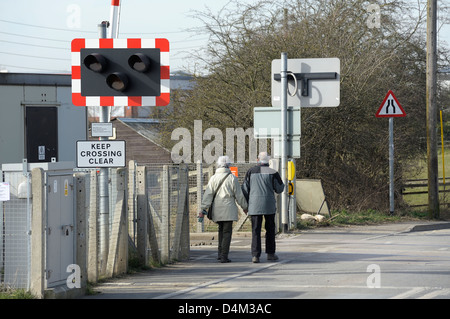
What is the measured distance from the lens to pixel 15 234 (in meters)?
9.27

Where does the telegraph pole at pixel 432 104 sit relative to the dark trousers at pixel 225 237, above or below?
above

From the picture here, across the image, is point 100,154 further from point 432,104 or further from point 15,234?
point 432,104

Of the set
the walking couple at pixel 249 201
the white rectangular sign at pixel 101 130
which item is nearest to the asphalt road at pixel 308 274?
the walking couple at pixel 249 201

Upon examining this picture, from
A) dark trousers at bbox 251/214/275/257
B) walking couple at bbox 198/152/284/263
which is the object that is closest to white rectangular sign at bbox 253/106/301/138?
walking couple at bbox 198/152/284/263

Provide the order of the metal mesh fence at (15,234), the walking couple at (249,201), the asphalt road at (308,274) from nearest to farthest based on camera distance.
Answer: the metal mesh fence at (15,234) < the asphalt road at (308,274) < the walking couple at (249,201)

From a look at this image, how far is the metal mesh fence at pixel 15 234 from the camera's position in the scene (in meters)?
9.18

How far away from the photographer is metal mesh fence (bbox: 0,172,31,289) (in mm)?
9180

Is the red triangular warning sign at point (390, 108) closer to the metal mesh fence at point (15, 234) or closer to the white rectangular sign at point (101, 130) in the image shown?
the white rectangular sign at point (101, 130)

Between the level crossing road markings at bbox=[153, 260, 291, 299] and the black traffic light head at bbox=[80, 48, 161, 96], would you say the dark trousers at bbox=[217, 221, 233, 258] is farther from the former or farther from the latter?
the black traffic light head at bbox=[80, 48, 161, 96]

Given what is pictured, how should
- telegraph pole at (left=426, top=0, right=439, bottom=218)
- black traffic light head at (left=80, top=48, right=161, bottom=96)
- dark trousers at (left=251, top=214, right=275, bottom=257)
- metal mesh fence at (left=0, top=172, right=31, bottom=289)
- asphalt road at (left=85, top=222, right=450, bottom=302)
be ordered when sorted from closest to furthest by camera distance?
metal mesh fence at (left=0, top=172, right=31, bottom=289) < asphalt road at (left=85, top=222, right=450, bottom=302) < black traffic light head at (left=80, top=48, right=161, bottom=96) < dark trousers at (left=251, top=214, right=275, bottom=257) < telegraph pole at (left=426, top=0, right=439, bottom=218)

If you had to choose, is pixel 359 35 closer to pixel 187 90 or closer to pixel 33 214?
pixel 187 90

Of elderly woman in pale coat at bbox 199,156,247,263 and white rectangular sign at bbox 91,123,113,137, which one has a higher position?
white rectangular sign at bbox 91,123,113,137
